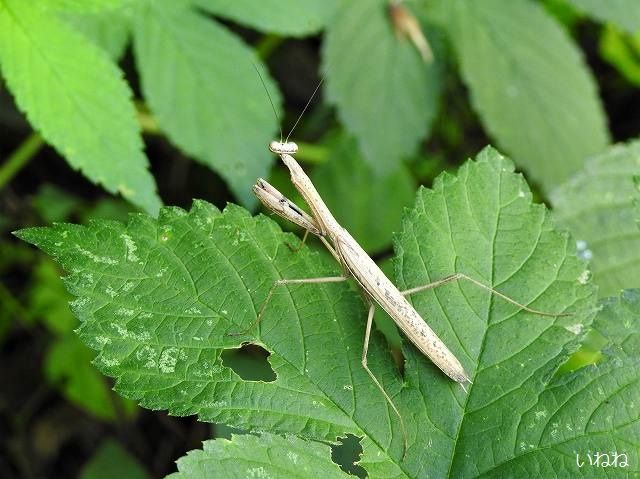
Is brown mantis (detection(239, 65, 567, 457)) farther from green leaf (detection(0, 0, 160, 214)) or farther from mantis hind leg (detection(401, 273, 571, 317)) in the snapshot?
green leaf (detection(0, 0, 160, 214))

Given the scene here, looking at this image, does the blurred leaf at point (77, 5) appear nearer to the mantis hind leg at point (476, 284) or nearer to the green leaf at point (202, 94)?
the green leaf at point (202, 94)

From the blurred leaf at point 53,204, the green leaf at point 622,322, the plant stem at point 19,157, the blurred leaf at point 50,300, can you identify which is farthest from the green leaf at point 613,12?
the blurred leaf at point 50,300

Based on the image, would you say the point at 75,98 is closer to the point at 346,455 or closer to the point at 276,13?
the point at 276,13

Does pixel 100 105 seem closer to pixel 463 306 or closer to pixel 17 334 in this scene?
pixel 463 306

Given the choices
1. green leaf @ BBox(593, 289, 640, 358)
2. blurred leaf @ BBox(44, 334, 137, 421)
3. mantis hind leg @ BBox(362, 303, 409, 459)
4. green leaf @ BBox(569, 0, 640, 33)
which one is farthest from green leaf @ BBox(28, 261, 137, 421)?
green leaf @ BBox(569, 0, 640, 33)

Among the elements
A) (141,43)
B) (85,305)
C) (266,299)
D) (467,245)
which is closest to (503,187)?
(467,245)

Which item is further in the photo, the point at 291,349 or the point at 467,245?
the point at 467,245

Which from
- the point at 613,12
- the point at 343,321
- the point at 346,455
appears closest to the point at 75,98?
the point at 343,321
